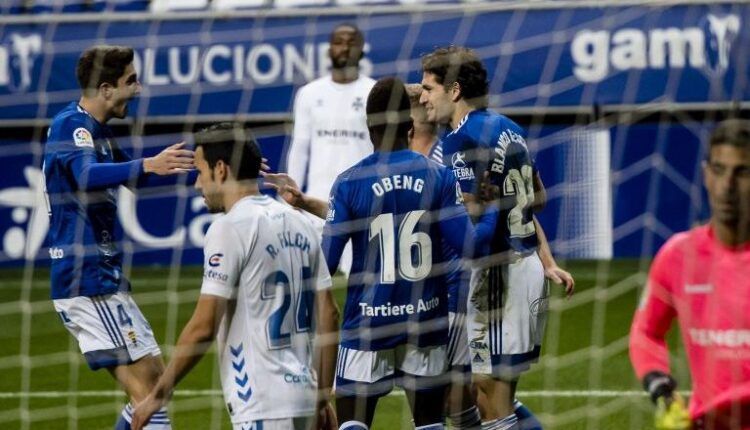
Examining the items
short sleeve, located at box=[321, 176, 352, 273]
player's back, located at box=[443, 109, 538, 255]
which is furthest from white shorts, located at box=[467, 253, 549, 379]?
short sleeve, located at box=[321, 176, 352, 273]

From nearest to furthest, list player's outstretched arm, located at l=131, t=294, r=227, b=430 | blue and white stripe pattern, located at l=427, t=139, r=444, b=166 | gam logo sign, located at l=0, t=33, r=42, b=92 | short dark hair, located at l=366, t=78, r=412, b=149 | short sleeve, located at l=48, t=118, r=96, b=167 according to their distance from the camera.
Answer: player's outstretched arm, located at l=131, t=294, r=227, b=430 → short dark hair, located at l=366, t=78, r=412, b=149 → short sleeve, located at l=48, t=118, r=96, b=167 → blue and white stripe pattern, located at l=427, t=139, r=444, b=166 → gam logo sign, located at l=0, t=33, r=42, b=92

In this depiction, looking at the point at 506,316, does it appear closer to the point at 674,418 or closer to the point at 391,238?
the point at 391,238

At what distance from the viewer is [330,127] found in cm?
1084

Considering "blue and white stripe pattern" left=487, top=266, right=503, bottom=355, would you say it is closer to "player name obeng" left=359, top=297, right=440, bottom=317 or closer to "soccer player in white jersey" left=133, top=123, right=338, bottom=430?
"player name obeng" left=359, top=297, right=440, bottom=317

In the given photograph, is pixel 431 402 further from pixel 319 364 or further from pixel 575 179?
pixel 575 179

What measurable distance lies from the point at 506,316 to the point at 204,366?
382cm

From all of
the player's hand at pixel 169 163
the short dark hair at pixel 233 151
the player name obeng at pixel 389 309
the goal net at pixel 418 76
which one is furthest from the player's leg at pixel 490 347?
the goal net at pixel 418 76

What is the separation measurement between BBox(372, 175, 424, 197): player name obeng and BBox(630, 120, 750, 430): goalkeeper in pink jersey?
162cm

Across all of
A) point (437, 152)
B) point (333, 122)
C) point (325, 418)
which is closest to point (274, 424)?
point (325, 418)

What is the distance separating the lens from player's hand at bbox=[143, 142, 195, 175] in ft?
21.0

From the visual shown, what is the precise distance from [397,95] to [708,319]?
190 cm

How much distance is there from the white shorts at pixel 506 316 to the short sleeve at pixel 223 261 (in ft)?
6.23

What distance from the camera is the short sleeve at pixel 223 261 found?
5223mm

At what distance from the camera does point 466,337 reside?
6730 millimetres
